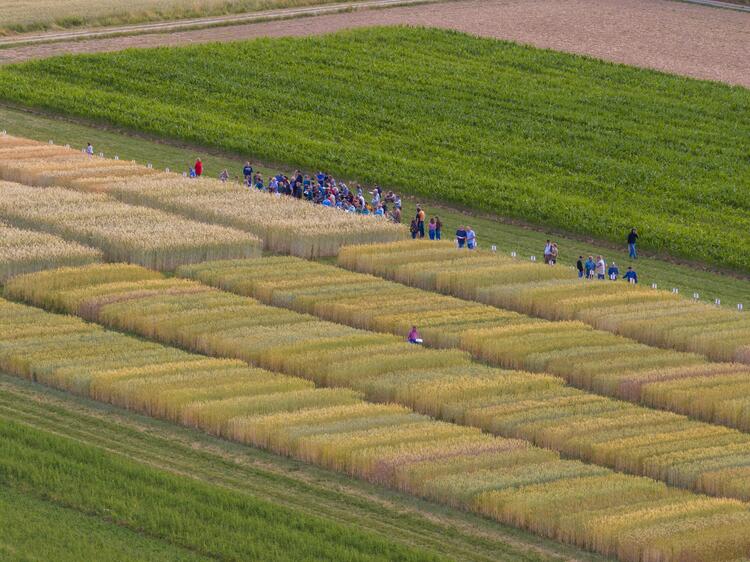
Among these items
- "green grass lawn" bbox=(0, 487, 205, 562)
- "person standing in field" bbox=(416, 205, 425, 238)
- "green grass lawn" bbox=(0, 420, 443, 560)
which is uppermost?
"person standing in field" bbox=(416, 205, 425, 238)

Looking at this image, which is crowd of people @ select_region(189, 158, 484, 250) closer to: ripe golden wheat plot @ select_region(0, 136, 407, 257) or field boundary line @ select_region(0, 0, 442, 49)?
ripe golden wheat plot @ select_region(0, 136, 407, 257)

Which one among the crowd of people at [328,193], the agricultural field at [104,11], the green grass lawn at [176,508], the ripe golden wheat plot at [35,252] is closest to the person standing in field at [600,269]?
the crowd of people at [328,193]

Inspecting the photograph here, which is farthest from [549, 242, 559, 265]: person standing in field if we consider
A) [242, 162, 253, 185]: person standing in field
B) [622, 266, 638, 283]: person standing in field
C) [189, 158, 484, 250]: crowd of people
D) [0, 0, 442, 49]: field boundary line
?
[0, 0, 442, 49]: field boundary line

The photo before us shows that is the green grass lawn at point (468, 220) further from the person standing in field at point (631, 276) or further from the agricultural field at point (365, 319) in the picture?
the person standing in field at point (631, 276)

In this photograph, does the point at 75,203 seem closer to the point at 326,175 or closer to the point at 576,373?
the point at 326,175

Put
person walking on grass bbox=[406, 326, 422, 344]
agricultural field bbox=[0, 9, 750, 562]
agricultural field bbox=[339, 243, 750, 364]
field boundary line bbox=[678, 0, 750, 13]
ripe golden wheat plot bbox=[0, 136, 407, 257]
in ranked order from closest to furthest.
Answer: agricultural field bbox=[0, 9, 750, 562] < person walking on grass bbox=[406, 326, 422, 344] < agricultural field bbox=[339, 243, 750, 364] < ripe golden wheat plot bbox=[0, 136, 407, 257] < field boundary line bbox=[678, 0, 750, 13]

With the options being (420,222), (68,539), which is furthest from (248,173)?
(68,539)
